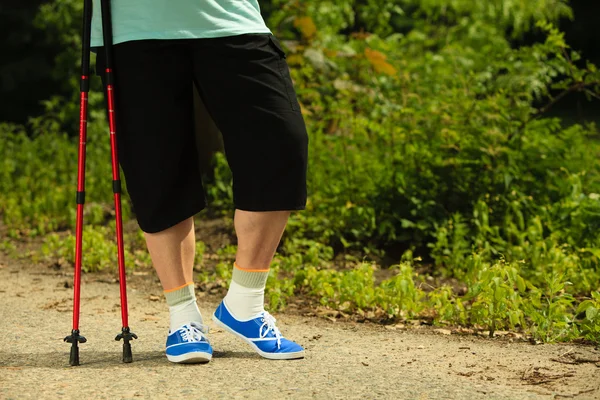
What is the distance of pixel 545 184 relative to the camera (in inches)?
238

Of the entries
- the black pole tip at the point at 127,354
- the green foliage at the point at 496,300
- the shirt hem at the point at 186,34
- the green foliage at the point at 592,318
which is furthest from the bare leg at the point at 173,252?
the green foliage at the point at 592,318

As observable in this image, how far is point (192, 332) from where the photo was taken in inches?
144

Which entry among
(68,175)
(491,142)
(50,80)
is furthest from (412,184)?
(50,80)

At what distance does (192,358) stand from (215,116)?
3.17 feet

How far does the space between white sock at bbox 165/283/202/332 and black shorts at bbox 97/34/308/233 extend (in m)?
0.30

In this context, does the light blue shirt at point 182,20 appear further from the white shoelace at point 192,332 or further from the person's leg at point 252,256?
the white shoelace at point 192,332

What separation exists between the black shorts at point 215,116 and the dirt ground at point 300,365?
629 mm

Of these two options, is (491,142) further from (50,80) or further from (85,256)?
(50,80)

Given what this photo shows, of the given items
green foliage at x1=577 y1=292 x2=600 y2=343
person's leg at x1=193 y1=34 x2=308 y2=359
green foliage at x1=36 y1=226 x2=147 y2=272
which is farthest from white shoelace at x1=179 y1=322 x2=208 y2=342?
green foliage at x1=36 y1=226 x2=147 y2=272

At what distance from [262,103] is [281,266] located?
2386mm

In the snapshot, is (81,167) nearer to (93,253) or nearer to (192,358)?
(192,358)

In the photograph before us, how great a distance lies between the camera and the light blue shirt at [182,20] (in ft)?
11.2

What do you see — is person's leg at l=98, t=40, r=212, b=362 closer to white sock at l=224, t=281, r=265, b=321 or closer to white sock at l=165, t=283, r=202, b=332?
white sock at l=165, t=283, r=202, b=332

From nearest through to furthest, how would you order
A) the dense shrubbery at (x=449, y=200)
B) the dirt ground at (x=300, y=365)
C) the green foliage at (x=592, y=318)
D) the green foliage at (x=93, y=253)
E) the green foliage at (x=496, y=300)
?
the dirt ground at (x=300, y=365)
the green foliage at (x=592, y=318)
the green foliage at (x=496, y=300)
the dense shrubbery at (x=449, y=200)
the green foliage at (x=93, y=253)
